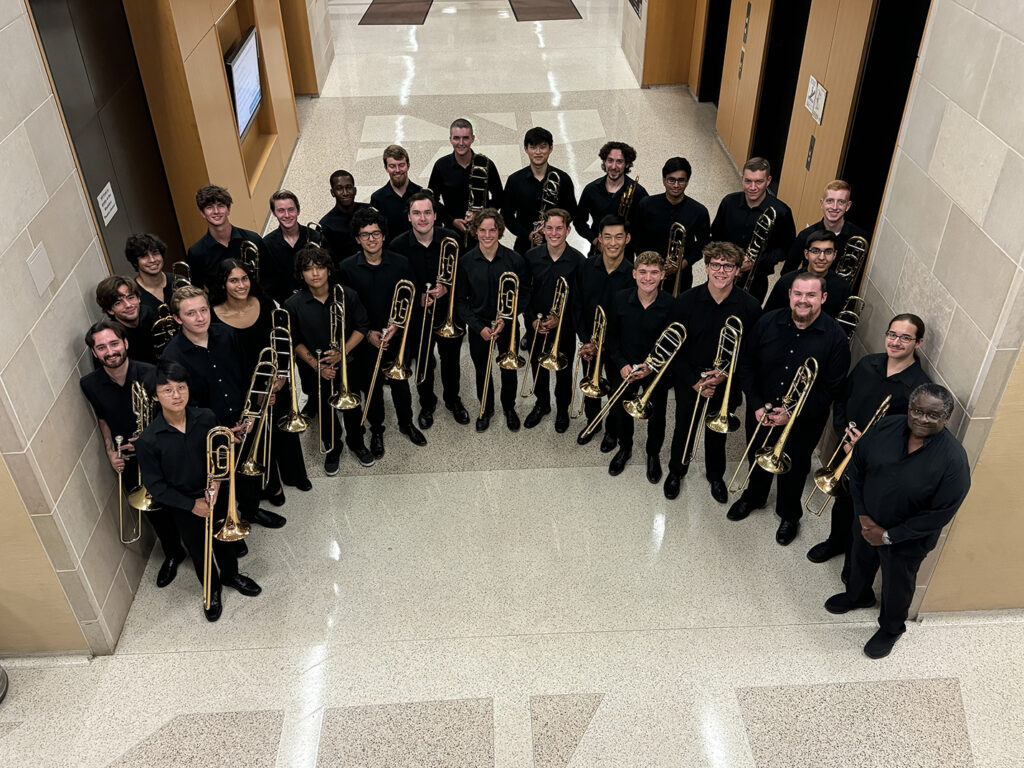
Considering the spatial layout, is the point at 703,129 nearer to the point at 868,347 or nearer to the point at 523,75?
the point at 523,75

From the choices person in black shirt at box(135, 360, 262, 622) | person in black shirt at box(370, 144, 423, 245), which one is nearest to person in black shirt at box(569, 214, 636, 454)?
person in black shirt at box(370, 144, 423, 245)

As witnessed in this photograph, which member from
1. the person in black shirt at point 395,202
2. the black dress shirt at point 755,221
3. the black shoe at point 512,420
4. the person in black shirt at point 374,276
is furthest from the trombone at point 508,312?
the black dress shirt at point 755,221

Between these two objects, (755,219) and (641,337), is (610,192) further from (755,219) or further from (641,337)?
(641,337)

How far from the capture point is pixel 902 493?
381cm

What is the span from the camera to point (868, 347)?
4.77 meters

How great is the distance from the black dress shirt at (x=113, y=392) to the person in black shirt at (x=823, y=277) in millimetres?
3468

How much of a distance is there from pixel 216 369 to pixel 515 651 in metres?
2.20

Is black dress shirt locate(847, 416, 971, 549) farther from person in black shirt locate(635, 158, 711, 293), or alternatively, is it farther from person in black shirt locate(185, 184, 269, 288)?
person in black shirt locate(185, 184, 269, 288)

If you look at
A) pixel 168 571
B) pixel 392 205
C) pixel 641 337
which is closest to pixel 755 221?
pixel 641 337

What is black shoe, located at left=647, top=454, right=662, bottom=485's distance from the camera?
541 cm

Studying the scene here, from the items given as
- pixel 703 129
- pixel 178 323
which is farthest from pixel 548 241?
pixel 703 129

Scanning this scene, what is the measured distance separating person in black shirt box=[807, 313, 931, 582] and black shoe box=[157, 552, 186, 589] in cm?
Result: 377

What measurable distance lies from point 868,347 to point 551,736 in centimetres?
278

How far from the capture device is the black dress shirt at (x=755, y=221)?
18.7 ft
